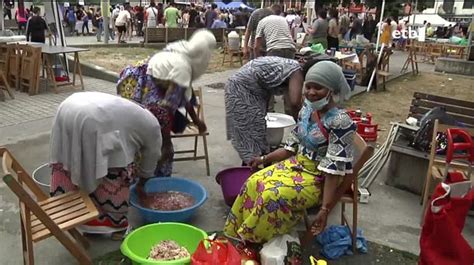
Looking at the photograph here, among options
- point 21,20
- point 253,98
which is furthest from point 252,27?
point 21,20

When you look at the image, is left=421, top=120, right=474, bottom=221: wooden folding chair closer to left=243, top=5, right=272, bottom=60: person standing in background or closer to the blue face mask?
the blue face mask

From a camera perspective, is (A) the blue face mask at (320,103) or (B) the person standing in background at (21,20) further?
(B) the person standing in background at (21,20)

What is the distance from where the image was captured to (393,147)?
14.0 ft

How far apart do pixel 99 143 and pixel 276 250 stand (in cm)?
128

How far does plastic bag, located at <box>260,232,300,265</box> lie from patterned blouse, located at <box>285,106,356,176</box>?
0.52 metres

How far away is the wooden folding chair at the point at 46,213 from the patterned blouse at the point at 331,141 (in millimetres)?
1386

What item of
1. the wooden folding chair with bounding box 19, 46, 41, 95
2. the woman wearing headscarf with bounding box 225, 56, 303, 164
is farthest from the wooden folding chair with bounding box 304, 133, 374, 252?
the wooden folding chair with bounding box 19, 46, 41, 95

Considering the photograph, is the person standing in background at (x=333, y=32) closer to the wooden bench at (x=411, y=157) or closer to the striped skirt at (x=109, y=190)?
the wooden bench at (x=411, y=157)

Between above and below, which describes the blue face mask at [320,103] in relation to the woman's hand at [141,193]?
above

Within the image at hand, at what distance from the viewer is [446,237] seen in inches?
101

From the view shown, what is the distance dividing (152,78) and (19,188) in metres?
1.17

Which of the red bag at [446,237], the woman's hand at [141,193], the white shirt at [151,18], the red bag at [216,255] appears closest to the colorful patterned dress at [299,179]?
the red bag at [216,255]

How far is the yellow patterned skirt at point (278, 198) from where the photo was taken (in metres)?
2.62

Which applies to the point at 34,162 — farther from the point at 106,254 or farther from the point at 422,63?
the point at 422,63
